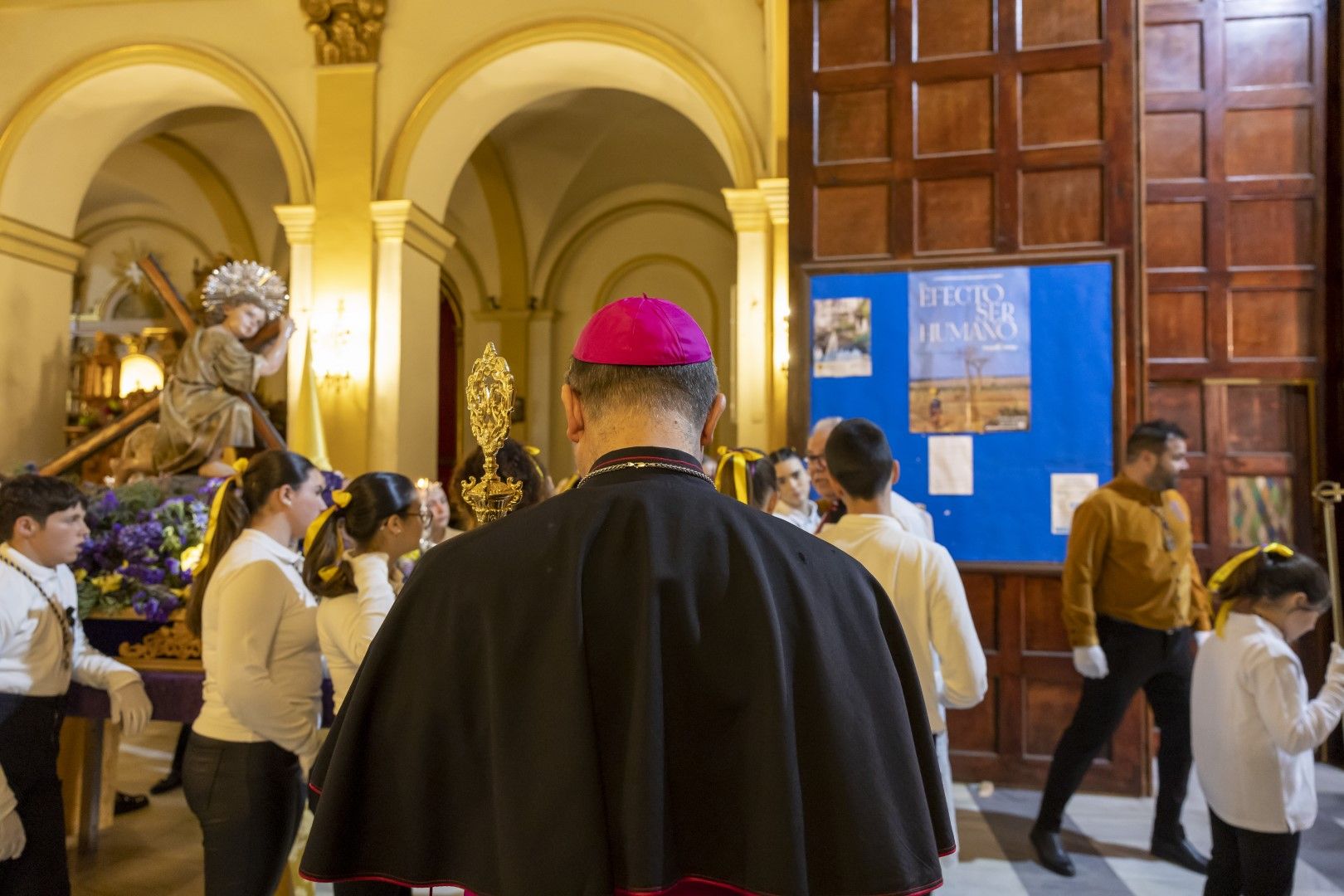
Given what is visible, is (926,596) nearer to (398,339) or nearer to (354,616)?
(354,616)

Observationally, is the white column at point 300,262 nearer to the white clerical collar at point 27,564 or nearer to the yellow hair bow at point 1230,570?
the white clerical collar at point 27,564

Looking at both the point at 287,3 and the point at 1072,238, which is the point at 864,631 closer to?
the point at 1072,238

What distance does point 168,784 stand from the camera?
544 cm

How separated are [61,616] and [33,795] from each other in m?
0.56

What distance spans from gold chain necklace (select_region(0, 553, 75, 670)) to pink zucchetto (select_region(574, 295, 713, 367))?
104 inches

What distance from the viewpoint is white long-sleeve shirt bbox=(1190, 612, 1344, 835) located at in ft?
9.70

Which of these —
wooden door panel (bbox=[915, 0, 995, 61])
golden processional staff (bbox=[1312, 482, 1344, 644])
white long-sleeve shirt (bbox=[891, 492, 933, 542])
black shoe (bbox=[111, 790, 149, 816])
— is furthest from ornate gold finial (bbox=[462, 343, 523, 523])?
wooden door panel (bbox=[915, 0, 995, 61])

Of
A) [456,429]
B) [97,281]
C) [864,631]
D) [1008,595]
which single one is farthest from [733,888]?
[97,281]

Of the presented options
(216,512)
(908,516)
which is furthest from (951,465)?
(216,512)

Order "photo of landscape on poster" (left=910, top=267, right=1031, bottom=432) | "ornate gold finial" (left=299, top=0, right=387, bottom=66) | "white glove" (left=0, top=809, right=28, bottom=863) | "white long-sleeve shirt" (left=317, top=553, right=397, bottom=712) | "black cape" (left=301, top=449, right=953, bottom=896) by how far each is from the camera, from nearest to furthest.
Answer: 1. "black cape" (left=301, top=449, right=953, bottom=896)
2. "white long-sleeve shirt" (left=317, top=553, right=397, bottom=712)
3. "white glove" (left=0, top=809, right=28, bottom=863)
4. "photo of landscape on poster" (left=910, top=267, right=1031, bottom=432)
5. "ornate gold finial" (left=299, top=0, right=387, bottom=66)

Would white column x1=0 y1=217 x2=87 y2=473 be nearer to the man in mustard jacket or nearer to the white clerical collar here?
the white clerical collar

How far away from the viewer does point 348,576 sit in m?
2.85

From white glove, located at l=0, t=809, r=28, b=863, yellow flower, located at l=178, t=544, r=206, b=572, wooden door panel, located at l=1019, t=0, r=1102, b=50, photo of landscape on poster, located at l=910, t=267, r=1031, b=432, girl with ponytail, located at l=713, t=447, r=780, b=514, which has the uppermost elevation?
wooden door panel, located at l=1019, t=0, r=1102, b=50

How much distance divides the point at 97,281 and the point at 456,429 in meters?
6.93
